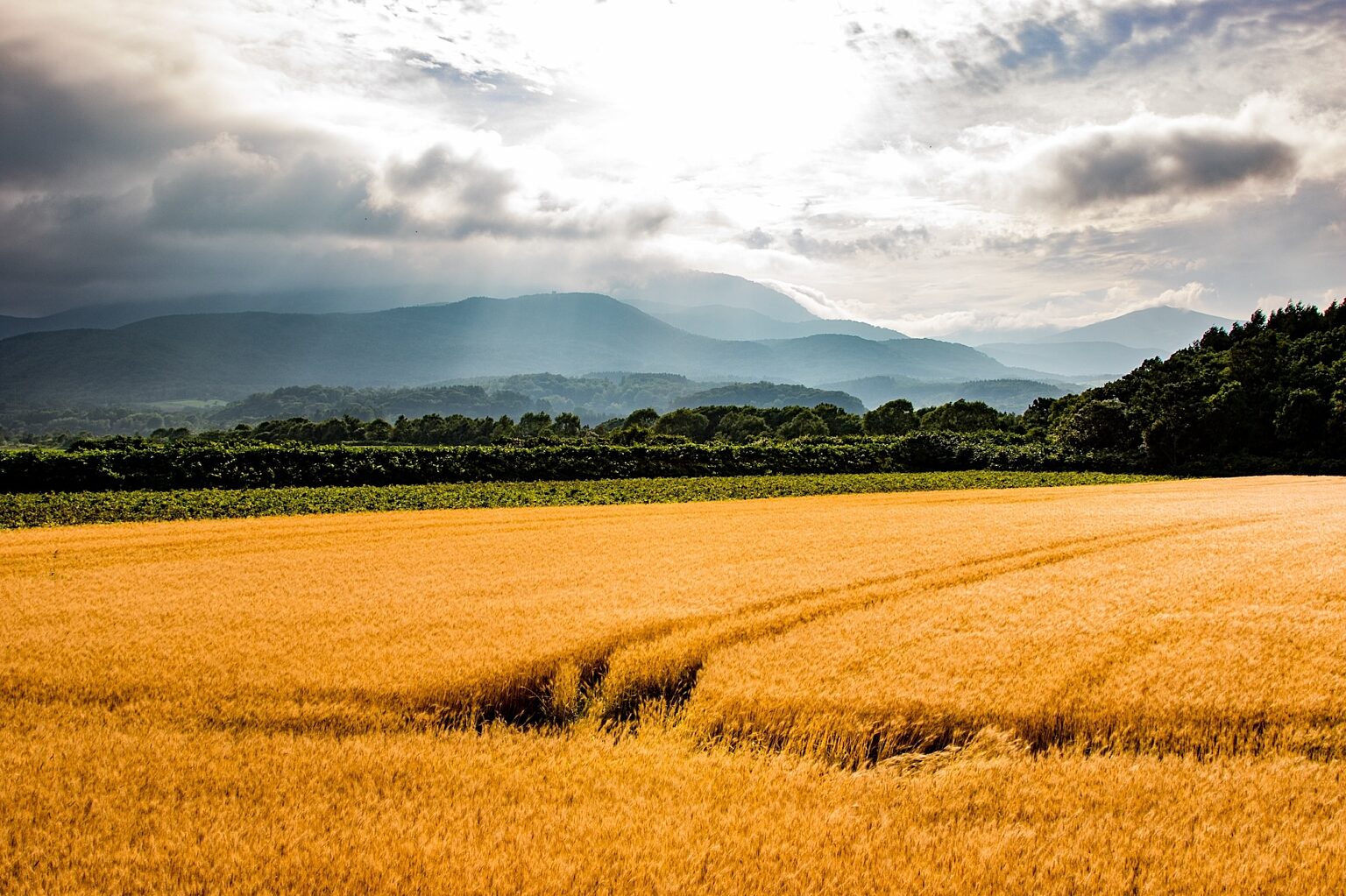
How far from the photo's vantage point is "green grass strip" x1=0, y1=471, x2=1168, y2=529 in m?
33.9

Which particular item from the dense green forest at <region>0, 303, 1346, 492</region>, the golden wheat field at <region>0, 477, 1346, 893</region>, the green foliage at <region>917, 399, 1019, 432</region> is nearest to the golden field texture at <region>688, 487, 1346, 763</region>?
the golden wheat field at <region>0, 477, 1346, 893</region>

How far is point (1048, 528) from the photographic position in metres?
23.4

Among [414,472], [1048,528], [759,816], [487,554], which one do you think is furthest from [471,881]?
[414,472]

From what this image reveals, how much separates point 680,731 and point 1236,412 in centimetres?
7565

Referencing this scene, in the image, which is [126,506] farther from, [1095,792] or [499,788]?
[1095,792]

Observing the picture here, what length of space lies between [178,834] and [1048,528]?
2334 centimetres

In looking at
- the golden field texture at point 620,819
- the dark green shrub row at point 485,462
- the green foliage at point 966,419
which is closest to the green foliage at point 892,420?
the green foliage at point 966,419

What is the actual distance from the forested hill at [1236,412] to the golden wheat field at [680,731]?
190ft

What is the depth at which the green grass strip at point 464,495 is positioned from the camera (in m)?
33.9

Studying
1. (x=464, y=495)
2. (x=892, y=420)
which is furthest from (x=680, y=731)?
(x=892, y=420)

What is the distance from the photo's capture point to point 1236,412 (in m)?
66.0

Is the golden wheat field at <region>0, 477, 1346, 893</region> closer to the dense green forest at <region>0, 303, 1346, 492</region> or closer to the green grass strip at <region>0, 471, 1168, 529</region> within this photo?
the green grass strip at <region>0, 471, 1168, 529</region>

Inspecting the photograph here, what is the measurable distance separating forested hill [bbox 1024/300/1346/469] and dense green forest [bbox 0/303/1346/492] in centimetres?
11

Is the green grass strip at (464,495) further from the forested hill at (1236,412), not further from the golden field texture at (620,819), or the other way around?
the golden field texture at (620,819)
